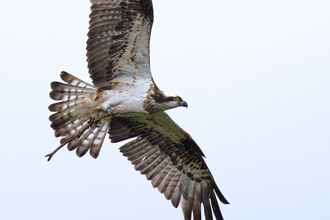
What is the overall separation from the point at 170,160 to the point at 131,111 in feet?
5.67

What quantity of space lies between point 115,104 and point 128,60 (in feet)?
2.62

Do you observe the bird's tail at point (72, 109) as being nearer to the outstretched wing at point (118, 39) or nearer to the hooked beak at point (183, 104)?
the outstretched wing at point (118, 39)

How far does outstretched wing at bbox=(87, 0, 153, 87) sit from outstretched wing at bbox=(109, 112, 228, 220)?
3.56 ft

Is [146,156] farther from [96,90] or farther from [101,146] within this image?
[96,90]

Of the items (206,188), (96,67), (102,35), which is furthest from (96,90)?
(206,188)

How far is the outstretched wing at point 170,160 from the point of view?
9578mm

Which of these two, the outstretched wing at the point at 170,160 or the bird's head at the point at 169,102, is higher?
the bird's head at the point at 169,102

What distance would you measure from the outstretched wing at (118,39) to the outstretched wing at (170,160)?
108 cm

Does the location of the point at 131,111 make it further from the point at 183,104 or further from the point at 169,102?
the point at 183,104

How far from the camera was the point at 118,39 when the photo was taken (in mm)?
8445

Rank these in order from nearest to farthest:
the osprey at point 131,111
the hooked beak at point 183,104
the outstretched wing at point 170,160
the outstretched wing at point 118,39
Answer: the outstretched wing at point 118,39 → the osprey at point 131,111 → the hooked beak at point 183,104 → the outstretched wing at point 170,160

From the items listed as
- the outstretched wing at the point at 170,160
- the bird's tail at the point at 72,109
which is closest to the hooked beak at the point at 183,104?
the outstretched wing at the point at 170,160

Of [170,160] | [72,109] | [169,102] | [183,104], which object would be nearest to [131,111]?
[169,102]

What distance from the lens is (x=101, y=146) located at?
9.49m
